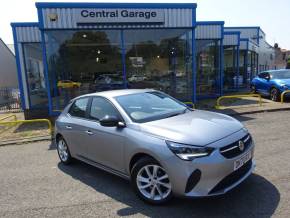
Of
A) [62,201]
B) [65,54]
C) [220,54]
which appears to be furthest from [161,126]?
[220,54]

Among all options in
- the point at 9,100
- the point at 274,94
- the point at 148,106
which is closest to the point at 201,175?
the point at 148,106

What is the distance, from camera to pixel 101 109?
4.47 meters

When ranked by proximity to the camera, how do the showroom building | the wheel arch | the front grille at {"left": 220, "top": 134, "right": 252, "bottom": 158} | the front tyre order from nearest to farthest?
the front grille at {"left": 220, "top": 134, "right": 252, "bottom": 158}, the front tyre, the wheel arch, the showroom building

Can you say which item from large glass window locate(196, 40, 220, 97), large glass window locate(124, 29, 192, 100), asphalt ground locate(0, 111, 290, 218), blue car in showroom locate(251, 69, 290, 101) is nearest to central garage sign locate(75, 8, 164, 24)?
large glass window locate(124, 29, 192, 100)

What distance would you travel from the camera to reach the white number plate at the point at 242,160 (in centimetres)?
329

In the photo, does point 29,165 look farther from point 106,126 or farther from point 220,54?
point 220,54

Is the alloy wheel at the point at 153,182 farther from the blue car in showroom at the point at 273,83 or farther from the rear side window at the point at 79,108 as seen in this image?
the blue car in showroom at the point at 273,83

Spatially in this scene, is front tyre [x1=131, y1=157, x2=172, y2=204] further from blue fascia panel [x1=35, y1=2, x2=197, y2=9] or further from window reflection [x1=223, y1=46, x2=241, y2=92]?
window reflection [x1=223, y1=46, x2=241, y2=92]

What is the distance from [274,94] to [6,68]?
99.1 ft

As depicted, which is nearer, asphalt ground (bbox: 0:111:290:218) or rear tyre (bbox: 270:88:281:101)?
asphalt ground (bbox: 0:111:290:218)

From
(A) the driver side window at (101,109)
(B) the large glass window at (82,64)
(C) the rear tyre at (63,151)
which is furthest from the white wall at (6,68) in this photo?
(A) the driver side window at (101,109)

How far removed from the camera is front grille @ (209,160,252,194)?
10.3 ft

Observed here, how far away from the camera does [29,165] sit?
5625mm

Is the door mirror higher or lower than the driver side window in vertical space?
lower
